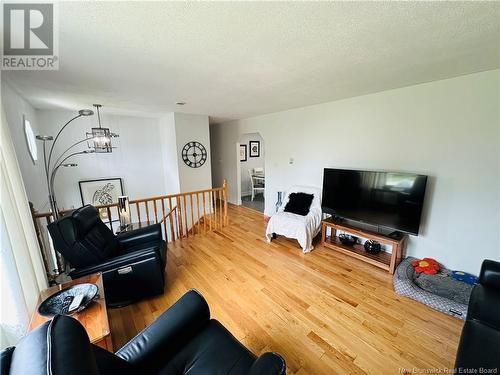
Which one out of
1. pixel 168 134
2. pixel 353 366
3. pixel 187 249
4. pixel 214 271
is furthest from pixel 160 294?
pixel 168 134

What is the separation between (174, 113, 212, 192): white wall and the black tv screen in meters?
2.78

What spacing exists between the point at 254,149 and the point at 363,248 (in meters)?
4.60

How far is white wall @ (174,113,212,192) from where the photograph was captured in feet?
14.2

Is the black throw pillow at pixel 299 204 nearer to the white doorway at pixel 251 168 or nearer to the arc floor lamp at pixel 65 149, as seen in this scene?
the white doorway at pixel 251 168

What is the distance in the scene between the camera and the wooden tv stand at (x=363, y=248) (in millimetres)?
2554

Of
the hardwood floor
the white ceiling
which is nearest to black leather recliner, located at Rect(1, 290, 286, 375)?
the hardwood floor

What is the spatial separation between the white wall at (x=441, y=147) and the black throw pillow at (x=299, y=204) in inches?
28.1

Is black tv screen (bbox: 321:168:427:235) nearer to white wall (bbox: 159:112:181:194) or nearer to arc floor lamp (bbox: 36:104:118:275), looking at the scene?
white wall (bbox: 159:112:181:194)

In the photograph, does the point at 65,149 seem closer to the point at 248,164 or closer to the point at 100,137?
the point at 100,137


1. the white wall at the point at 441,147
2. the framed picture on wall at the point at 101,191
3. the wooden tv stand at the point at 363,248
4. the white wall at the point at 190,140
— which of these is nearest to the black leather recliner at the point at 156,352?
the wooden tv stand at the point at 363,248

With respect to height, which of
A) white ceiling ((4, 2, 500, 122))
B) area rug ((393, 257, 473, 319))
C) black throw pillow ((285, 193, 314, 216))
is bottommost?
area rug ((393, 257, 473, 319))

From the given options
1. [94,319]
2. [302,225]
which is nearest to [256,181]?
[302,225]

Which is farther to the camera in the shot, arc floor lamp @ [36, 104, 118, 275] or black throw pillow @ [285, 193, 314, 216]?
black throw pillow @ [285, 193, 314, 216]

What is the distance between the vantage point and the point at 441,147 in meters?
2.42
